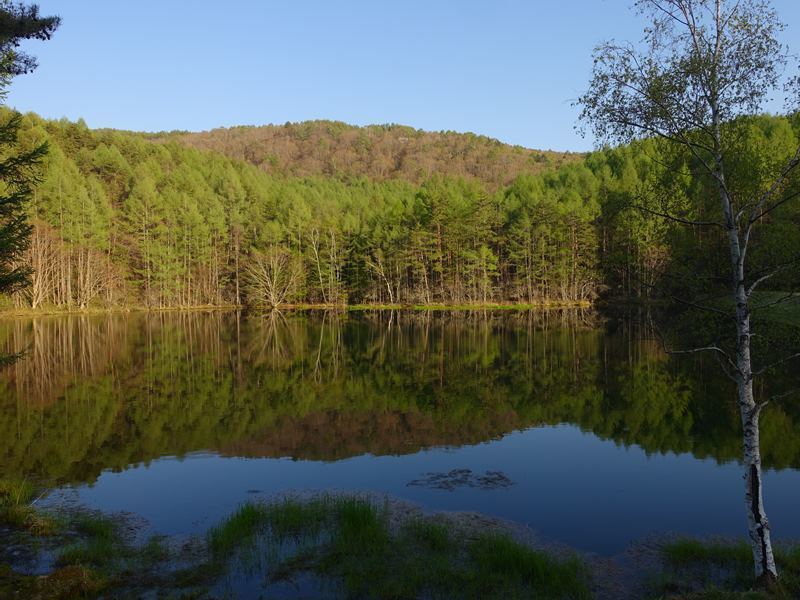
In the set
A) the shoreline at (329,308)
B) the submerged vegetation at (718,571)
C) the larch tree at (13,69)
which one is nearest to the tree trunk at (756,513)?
the submerged vegetation at (718,571)

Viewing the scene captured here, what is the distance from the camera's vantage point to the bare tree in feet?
266

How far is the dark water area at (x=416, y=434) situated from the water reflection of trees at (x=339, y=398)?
0.11 m

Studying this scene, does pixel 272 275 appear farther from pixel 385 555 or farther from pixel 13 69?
pixel 385 555

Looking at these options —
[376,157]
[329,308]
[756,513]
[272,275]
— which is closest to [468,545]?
[756,513]

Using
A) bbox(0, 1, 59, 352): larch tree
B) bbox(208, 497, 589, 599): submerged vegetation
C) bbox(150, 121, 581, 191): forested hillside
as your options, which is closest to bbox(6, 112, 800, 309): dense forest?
bbox(0, 1, 59, 352): larch tree

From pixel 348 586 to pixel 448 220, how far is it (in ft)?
243

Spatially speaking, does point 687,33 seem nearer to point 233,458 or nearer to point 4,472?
point 233,458

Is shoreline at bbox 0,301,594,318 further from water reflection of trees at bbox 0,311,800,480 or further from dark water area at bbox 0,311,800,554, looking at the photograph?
dark water area at bbox 0,311,800,554

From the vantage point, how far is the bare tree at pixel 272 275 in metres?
80.9

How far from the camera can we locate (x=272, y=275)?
8256 centimetres

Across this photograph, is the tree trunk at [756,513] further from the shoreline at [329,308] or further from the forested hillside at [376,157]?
the forested hillside at [376,157]

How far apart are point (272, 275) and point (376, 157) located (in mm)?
115026

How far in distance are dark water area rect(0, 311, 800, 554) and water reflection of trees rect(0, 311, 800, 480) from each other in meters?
0.11

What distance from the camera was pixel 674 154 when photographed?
341 inches
